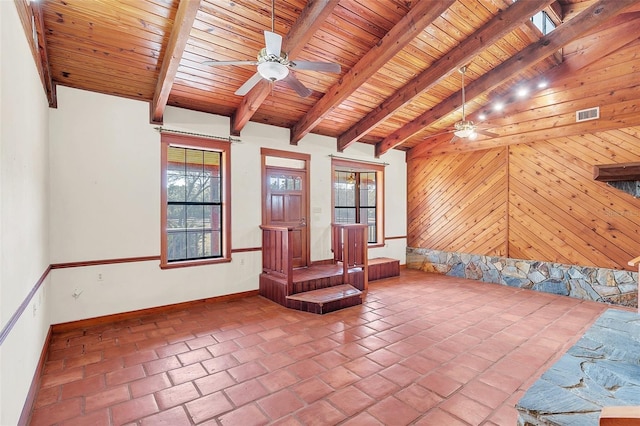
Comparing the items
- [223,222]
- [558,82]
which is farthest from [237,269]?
[558,82]

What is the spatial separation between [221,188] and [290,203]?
4.41 feet

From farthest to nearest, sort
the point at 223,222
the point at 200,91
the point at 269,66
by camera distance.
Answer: the point at 223,222
the point at 200,91
the point at 269,66

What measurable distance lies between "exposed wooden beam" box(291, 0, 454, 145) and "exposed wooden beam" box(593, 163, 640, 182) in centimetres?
214

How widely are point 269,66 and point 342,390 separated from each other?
282 cm

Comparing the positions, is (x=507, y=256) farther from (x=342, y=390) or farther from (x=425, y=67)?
(x=342, y=390)

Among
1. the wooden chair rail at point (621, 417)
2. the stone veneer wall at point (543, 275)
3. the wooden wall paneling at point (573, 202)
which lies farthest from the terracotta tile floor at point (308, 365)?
the wooden chair rail at point (621, 417)

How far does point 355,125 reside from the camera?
20.0 ft

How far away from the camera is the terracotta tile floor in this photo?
87.1 inches

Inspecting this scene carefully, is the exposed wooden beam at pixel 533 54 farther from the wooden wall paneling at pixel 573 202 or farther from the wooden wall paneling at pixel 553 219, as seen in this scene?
the wooden wall paneling at pixel 553 219

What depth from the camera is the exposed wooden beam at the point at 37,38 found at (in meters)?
2.26

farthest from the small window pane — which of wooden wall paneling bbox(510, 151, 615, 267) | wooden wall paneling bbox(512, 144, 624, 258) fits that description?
wooden wall paneling bbox(512, 144, 624, 258)

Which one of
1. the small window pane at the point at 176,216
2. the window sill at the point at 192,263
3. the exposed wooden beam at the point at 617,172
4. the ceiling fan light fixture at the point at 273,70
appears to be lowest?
the window sill at the point at 192,263

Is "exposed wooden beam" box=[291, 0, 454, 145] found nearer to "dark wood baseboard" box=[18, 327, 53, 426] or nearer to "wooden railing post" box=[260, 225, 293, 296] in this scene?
"wooden railing post" box=[260, 225, 293, 296]

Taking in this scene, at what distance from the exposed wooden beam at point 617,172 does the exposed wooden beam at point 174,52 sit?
3.82 metres
